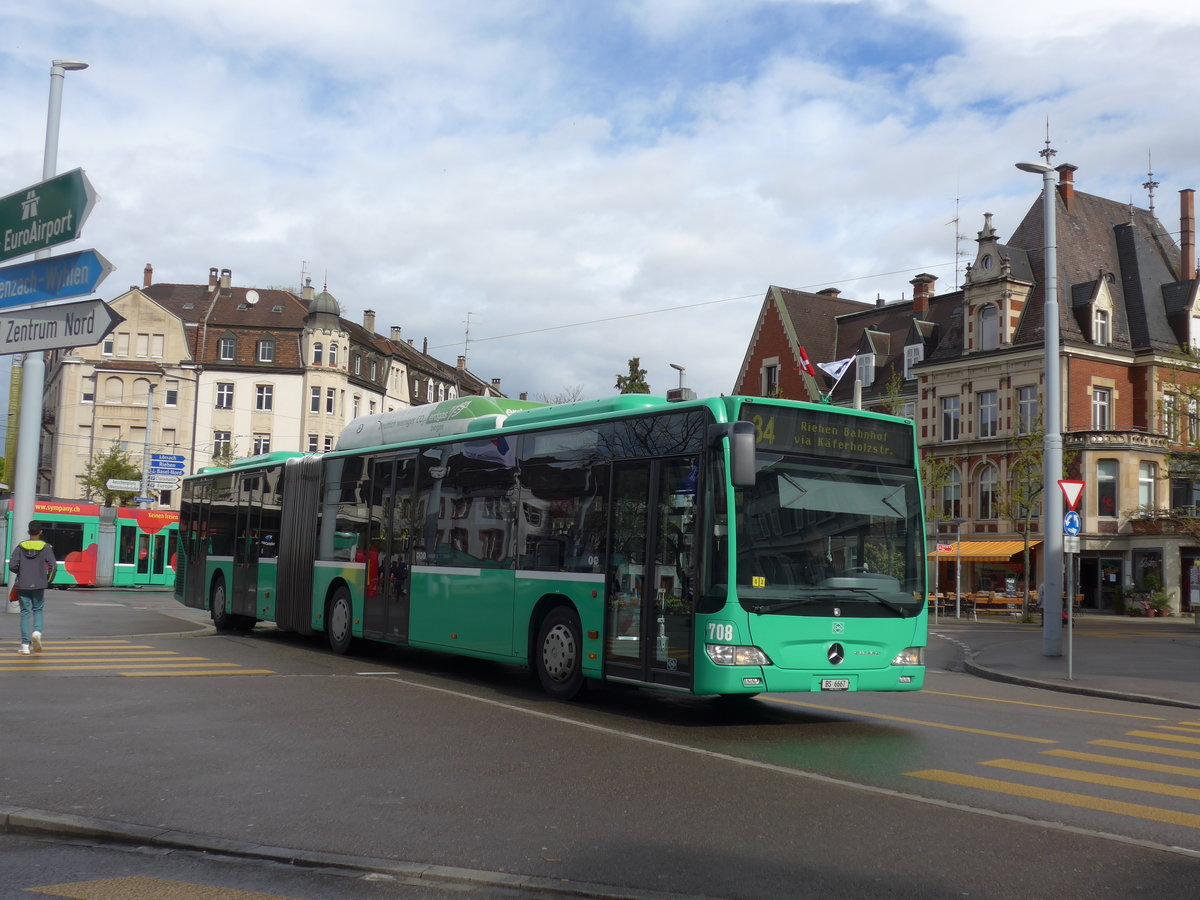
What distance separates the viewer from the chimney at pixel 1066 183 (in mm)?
57688

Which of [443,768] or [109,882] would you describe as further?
[443,768]

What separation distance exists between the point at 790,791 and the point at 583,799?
1.42 m

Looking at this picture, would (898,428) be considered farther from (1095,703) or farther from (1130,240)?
(1130,240)

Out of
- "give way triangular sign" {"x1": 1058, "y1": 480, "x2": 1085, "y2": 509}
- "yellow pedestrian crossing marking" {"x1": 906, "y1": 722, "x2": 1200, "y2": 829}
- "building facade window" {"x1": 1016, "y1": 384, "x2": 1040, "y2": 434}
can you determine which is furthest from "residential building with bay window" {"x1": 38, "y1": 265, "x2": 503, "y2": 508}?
"yellow pedestrian crossing marking" {"x1": 906, "y1": 722, "x2": 1200, "y2": 829}

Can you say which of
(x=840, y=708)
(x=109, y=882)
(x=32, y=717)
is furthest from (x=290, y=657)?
(x=109, y=882)

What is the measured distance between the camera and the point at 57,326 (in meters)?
15.6

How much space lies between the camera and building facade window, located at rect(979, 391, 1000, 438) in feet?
182

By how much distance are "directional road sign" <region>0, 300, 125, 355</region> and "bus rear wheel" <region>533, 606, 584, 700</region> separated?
6140mm

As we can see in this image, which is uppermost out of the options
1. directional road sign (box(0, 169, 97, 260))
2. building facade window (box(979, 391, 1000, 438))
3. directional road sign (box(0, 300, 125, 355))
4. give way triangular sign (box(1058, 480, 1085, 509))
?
building facade window (box(979, 391, 1000, 438))

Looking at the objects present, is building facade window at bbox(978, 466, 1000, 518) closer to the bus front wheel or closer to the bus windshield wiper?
the bus front wheel

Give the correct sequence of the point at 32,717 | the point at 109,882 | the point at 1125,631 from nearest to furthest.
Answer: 1. the point at 109,882
2. the point at 32,717
3. the point at 1125,631

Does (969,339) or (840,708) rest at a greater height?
(969,339)

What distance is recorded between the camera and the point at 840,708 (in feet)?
44.7

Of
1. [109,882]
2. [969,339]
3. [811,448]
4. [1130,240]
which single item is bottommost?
[109,882]
